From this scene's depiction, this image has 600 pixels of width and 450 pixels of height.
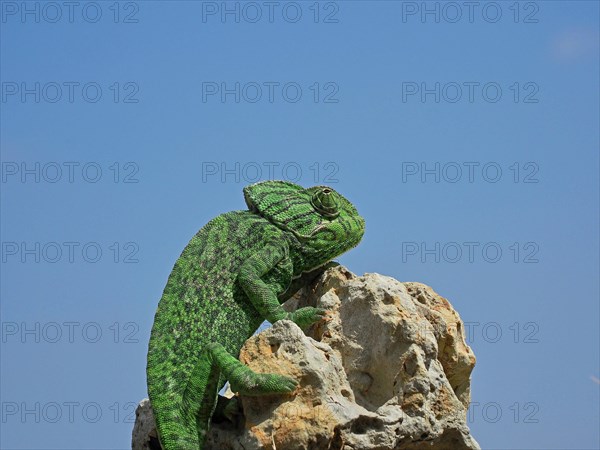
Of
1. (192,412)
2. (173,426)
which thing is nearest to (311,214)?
(192,412)

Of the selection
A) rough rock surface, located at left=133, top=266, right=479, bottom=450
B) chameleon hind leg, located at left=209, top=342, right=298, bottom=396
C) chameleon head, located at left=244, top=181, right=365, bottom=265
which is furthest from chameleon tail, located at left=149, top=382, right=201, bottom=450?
chameleon head, located at left=244, top=181, right=365, bottom=265

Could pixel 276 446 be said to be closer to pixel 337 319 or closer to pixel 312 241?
pixel 337 319

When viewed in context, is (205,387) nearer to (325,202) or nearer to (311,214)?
(311,214)

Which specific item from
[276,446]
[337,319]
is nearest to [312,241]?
[337,319]

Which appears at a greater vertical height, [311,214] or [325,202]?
[325,202]

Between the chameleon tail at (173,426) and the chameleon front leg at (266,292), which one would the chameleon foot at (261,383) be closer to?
the chameleon tail at (173,426)

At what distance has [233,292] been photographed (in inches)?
364

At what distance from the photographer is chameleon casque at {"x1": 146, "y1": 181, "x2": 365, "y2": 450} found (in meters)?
8.64

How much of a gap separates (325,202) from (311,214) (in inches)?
7.2

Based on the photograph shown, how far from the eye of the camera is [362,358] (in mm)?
8688

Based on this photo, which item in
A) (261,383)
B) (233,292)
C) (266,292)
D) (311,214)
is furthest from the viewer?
(311,214)

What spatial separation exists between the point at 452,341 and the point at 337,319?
1159 millimetres

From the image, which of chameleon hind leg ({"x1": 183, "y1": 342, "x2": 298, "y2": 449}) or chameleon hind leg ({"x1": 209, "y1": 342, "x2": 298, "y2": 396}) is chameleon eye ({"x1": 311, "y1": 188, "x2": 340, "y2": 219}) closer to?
chameleon hind leg ({"x1": 183, "y1": 342, "x2": 298, "y2": 449})

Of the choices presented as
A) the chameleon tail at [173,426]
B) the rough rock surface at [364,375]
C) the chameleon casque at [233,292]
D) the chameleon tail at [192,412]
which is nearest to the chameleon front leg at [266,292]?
the chameleon casque at [233,292]
